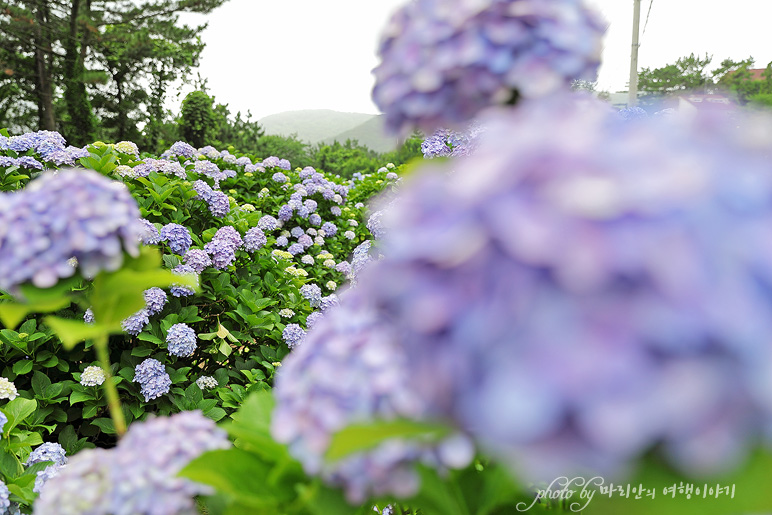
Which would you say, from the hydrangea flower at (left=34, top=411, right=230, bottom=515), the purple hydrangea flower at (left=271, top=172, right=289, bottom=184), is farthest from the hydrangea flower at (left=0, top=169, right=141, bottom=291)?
the purple hydrangea flower at (left=271, top=172, right=289, bottom=184)

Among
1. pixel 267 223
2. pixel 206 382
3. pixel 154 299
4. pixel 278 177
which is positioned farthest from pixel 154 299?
pixel 278 177

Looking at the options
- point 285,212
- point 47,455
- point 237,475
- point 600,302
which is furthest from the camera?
point 285,212

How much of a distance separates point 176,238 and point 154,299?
33 cm

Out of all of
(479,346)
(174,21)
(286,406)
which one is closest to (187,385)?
(286,406)

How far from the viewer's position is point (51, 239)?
63cm

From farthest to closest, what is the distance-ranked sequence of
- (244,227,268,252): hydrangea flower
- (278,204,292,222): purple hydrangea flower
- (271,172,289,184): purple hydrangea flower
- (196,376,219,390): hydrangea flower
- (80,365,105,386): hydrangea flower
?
(271,172,289,184): purple hydrangea flower < (278,204,292,222): purple hydrangea flower < (244,227,268,252): hydrangea flower < (196,376,219,390): hydrangea flower < (80,365,105,386): hydrangea flower

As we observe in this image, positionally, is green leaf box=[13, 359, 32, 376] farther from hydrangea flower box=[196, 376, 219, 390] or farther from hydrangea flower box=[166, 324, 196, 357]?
hydrangea flower box=[196, 376, 219, 390]

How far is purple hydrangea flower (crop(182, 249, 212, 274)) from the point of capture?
8.25 feet

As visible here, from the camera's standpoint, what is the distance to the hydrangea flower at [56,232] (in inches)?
24.1

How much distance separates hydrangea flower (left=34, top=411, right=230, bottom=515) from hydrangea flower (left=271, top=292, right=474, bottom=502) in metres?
0.19

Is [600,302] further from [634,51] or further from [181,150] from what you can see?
[634,51]

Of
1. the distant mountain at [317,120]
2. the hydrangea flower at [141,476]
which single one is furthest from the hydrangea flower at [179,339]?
the distant mountain at [317,120]

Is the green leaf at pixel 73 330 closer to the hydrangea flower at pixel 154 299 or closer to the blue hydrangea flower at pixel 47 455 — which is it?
the blue hydrangea flower at pixel 47 455

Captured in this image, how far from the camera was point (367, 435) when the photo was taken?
1.06ft
